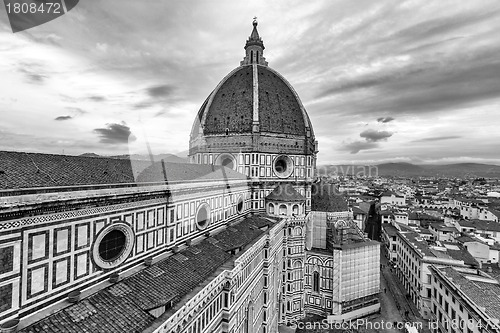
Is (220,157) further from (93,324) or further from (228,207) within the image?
(93,324)

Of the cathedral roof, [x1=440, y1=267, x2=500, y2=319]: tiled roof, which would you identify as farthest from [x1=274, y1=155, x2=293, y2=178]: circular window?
[x1=440, y1=267, x2=500, y2=319]: tiled roof

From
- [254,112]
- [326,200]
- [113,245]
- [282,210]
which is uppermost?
[254,112]

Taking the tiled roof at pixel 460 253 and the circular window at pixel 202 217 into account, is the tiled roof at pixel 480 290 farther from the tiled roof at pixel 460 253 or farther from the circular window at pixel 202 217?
the circular window at pixel 202 217

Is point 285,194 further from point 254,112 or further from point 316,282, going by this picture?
point 254,112

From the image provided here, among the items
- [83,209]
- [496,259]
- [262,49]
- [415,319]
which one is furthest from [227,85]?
[496,259]

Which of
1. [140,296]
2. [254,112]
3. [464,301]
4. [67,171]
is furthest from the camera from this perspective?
[254,112]

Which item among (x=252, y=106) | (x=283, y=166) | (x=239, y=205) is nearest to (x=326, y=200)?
(x=283, y=166)

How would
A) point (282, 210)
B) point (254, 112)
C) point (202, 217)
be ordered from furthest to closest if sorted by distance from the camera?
point (254, 112), point (282, 210), point (202, 217)

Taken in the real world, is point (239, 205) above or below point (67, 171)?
below
